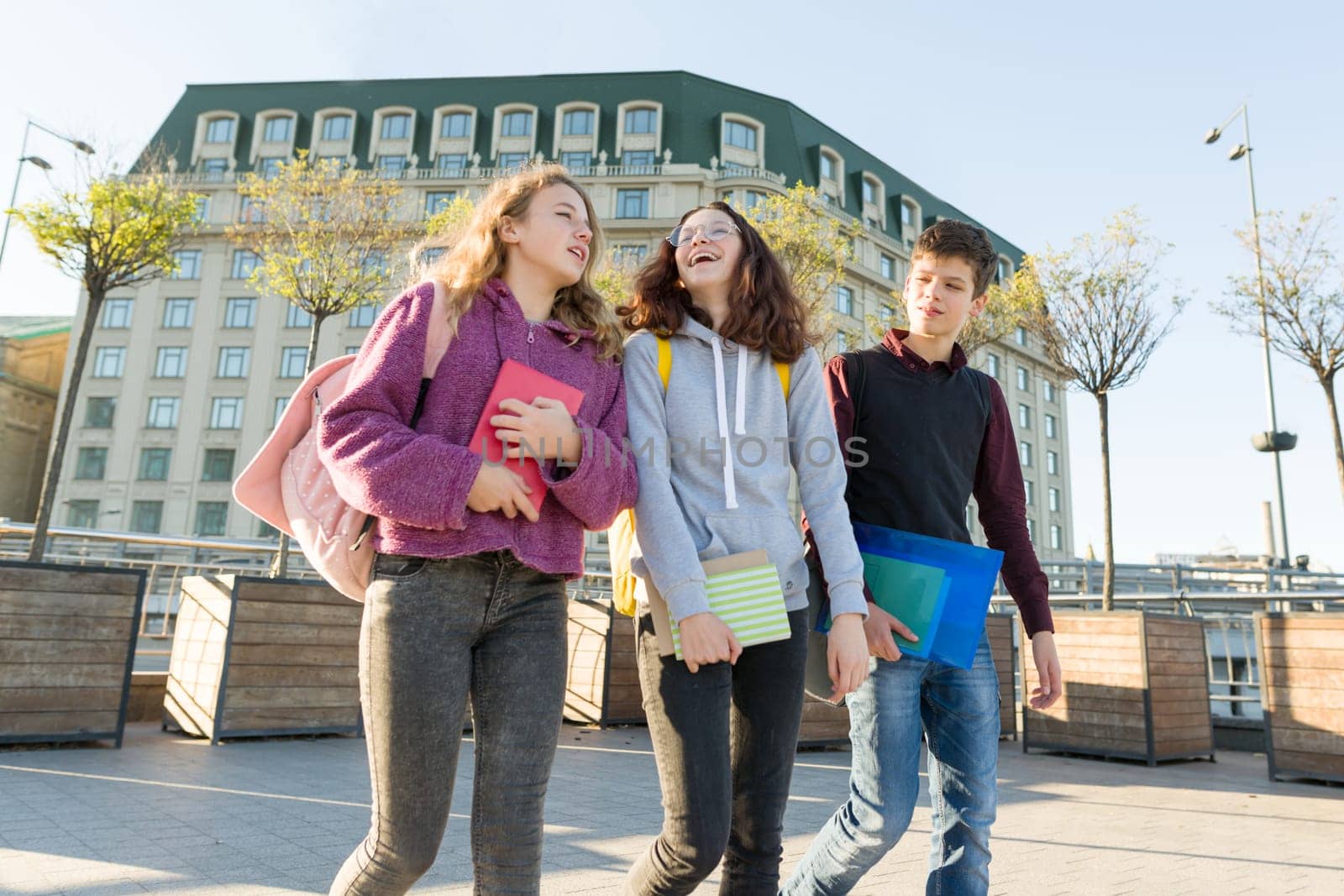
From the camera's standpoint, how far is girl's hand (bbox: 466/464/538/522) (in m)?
1.91

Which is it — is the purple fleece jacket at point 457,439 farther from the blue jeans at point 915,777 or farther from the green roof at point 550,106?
the green roof at point 550,106

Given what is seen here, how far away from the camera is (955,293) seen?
2.87 meters

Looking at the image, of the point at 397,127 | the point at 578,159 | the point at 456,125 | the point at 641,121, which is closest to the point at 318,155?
the point at 397,127

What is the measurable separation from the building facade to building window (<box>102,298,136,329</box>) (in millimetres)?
4325

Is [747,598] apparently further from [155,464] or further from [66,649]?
[155,464]

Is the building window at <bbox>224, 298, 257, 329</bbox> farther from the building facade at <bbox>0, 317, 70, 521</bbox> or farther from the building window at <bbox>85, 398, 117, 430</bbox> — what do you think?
the building facade at <bbox>0, 317, 70, 521</bbox>

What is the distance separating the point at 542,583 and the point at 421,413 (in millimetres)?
466

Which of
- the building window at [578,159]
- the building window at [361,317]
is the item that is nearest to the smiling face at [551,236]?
the building window at [361,317]

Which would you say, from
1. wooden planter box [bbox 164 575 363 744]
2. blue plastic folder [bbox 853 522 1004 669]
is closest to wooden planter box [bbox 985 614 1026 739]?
wooden planter box [bbox 164 575 363 744]

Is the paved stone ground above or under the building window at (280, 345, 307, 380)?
under

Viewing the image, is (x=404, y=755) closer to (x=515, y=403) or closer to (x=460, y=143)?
(x=515, y=403)

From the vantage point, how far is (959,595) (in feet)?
8.23

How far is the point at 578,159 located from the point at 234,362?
707 inches

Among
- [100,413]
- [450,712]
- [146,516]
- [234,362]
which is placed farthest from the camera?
[100,413]
